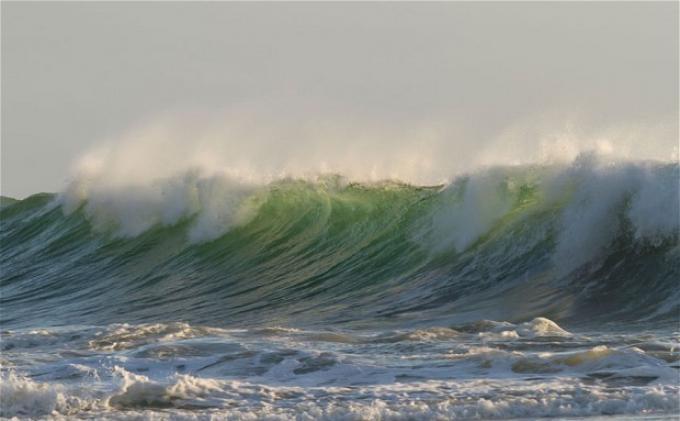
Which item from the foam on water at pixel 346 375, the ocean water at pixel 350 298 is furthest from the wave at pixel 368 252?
the foam on water at pixel 346 375

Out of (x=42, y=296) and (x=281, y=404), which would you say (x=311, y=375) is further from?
(x=42, y=296)

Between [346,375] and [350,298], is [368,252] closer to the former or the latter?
[350,298]

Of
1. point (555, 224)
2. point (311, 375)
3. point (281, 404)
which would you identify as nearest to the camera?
point (281, 404)

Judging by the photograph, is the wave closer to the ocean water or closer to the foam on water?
the ocean water

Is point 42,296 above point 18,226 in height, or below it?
below

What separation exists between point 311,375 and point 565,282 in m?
5.76

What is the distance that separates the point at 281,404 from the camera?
9188 mm

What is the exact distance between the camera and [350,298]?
1628 cm

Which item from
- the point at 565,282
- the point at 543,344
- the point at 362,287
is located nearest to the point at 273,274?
the point at 362,287

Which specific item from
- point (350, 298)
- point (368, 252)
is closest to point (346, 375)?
point (350, 298)

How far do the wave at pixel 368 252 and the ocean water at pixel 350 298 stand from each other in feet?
0.12

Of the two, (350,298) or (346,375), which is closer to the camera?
(346,375)

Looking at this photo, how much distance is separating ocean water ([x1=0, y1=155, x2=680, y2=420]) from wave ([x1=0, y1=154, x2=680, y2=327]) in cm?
4

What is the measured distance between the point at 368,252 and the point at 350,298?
252 cm
